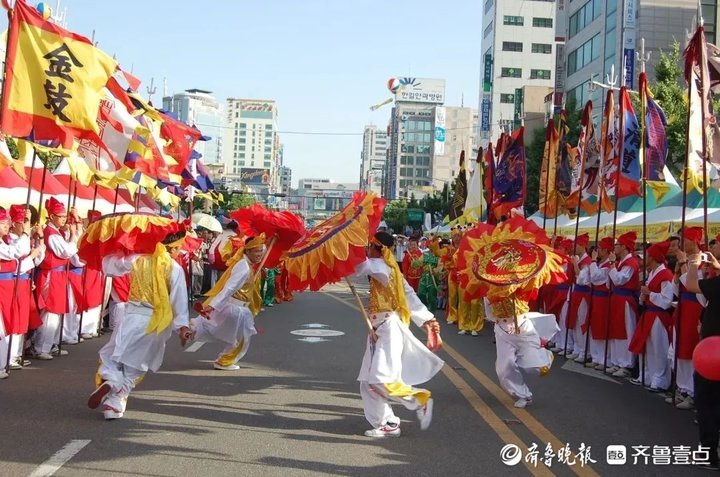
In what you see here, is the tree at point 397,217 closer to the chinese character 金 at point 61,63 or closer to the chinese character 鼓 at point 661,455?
the chinese character 金 at point 61,63

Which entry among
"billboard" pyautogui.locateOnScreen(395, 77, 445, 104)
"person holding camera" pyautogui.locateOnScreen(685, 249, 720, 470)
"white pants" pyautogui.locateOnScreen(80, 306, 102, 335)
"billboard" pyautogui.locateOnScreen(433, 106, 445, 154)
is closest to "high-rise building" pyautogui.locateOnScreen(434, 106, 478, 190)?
"billboard" pyautogui.locateOnScreen(433, 106, 445, 154)

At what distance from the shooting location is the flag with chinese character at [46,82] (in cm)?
915

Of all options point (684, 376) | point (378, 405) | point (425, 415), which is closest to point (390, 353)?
point (378, 405)

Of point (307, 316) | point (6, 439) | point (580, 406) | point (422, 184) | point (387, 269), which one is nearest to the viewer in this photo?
point (6, 439)

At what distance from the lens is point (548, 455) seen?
21.6ft

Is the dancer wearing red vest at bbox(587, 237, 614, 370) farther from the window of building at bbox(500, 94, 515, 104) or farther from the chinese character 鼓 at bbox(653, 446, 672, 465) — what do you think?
the window of building at bbox(500, 94, 515, 104)

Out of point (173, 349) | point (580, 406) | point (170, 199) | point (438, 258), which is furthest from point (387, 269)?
point (438, 258)

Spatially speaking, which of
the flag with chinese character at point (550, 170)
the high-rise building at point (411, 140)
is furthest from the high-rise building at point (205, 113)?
the flag with chinese character at point (550, 170)

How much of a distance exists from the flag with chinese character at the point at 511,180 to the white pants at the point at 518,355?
937 centimetres

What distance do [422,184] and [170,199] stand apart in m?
140

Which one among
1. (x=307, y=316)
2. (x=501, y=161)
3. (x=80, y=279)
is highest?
(x=501, y=161)

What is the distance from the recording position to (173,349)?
1241 centimetres

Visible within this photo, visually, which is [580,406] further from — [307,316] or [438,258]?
[438,258]

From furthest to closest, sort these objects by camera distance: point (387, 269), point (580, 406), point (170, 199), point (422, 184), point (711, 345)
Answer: point (422, 184) → point (170, 199) → point (580, 406) → point (387, 269) → point (711, 345)
